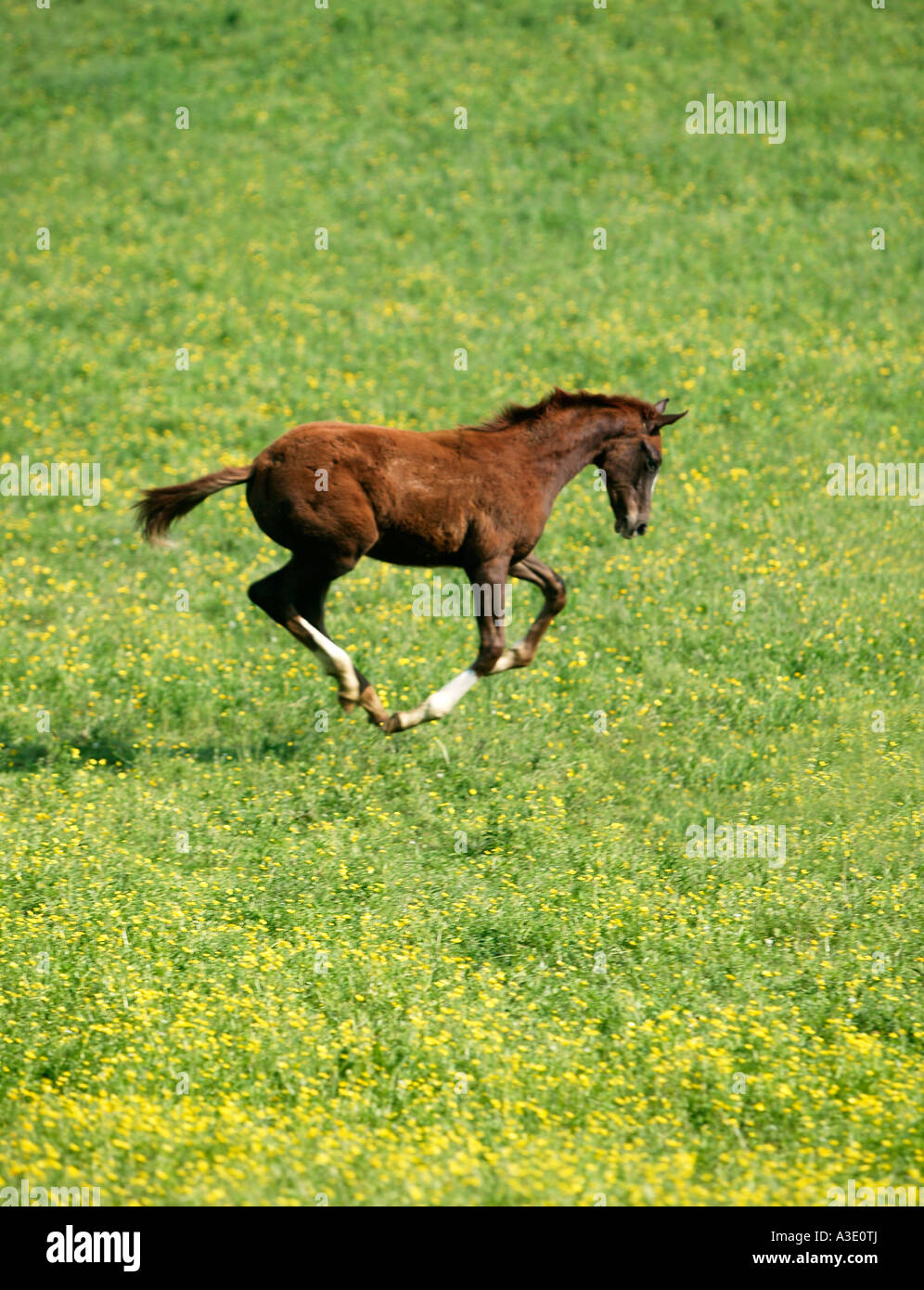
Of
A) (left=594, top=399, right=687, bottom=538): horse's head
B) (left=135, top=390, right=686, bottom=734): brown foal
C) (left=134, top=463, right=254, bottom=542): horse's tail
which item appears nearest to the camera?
(left=135, top=390, right=686, bottom=734): brown foal

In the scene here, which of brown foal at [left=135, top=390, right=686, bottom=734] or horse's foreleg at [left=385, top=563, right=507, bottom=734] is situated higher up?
brown foal at [left=135, top=390, right=686, bottom=734]

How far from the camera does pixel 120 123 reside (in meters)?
29.1

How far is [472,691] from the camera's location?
12234 mm

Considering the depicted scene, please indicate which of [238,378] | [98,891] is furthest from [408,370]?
[98,891]

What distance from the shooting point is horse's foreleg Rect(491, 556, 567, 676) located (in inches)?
425

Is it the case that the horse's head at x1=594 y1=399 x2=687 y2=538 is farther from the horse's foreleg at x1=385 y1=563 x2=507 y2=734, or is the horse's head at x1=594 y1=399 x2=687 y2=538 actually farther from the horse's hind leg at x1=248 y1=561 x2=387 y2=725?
the horse's hind leg at x1=248 y1=561 x2=387 y2=725

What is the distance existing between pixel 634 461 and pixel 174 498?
12.3 ft

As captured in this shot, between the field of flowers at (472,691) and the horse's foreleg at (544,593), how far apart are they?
3.15ft

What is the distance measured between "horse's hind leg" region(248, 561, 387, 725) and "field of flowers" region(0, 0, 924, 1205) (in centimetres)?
76

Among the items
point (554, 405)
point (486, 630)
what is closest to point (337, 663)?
point (486, 630)

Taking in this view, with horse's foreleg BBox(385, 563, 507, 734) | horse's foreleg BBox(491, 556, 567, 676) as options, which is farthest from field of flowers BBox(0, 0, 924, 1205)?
horse's foreleg BBox(491, 556, 567, 676)

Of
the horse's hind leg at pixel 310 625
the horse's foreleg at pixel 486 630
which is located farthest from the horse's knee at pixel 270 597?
the horse's foreleg at pixel 486 630

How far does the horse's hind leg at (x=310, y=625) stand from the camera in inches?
399
